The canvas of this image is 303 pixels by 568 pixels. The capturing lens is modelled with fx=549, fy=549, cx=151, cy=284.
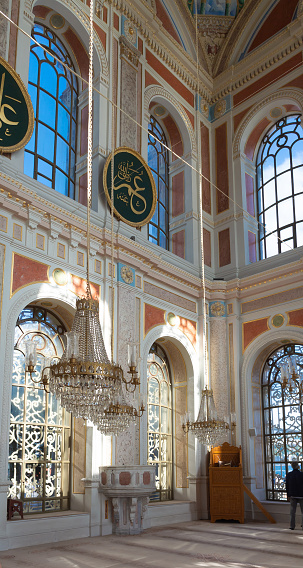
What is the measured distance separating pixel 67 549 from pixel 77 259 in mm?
3796

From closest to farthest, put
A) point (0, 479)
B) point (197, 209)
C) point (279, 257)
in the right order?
point (0, 479)
point (279, 257)
point (197, 209)

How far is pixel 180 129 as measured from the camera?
1150cm

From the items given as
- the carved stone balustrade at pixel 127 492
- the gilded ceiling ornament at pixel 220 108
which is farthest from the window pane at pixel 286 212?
the carved stone balustrade at pixel 127 492

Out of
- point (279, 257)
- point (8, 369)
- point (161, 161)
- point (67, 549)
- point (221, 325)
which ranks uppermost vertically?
point (161, 161)

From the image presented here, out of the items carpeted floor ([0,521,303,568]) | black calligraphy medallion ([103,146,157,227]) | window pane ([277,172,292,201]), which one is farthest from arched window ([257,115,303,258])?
carpeted floor ([0,521,303,568])

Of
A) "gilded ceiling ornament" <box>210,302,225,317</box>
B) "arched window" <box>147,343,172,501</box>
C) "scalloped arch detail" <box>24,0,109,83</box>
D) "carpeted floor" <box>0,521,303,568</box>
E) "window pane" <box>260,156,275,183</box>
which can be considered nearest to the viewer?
"carpeted floor" <box>0,521,303,568</box>

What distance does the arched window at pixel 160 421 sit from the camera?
944cm

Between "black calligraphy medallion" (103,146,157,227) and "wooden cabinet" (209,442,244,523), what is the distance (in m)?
4.28

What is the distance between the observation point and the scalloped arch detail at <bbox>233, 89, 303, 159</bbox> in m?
10.6

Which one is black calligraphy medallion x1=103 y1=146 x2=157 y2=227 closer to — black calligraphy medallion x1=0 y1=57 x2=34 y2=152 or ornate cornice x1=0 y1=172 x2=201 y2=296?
ornate cornice x1=0 y1=172 x2=201 y2=296

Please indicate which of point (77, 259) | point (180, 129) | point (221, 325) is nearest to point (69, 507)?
point (77, 259)

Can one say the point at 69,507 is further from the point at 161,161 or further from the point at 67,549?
the point at 161,161

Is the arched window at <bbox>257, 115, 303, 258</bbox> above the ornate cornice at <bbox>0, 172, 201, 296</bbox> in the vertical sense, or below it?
above

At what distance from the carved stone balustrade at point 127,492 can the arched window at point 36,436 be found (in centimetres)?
66
